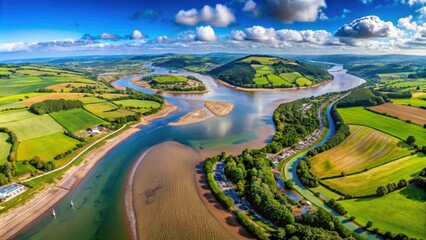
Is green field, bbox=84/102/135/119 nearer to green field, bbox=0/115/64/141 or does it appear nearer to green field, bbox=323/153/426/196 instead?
green field, bbox=0/115/64/141

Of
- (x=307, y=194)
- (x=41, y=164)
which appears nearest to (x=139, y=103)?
(x=41, y=164)

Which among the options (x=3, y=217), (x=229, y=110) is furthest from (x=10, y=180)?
(x=229, y=110)

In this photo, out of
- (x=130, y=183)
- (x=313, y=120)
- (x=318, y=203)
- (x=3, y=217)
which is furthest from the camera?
(x=313, y=120)

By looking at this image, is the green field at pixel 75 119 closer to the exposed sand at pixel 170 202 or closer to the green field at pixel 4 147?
the green field at pixel 4 147

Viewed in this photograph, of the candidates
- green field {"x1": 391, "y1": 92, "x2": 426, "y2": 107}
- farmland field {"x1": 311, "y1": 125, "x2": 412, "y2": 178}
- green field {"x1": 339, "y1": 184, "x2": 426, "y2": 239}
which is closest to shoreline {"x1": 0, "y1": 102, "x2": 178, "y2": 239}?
farmland field {"x1": 311, "y1": 125, "x2": 412, "y2": 178}

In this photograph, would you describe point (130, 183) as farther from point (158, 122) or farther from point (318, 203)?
point (158, 122)

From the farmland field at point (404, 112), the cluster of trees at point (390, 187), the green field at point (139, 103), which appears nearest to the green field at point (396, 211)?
the cluster of trees at point (390, 187)
